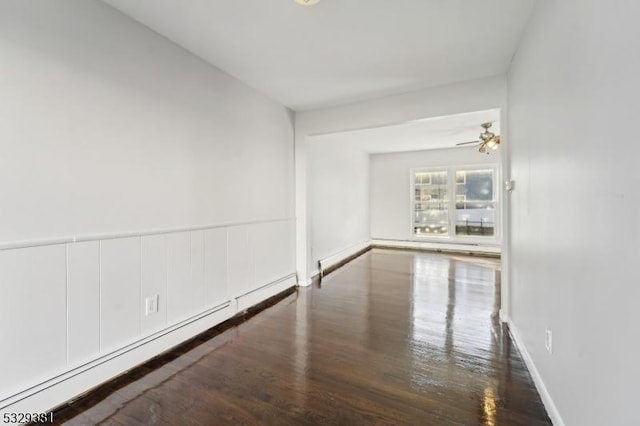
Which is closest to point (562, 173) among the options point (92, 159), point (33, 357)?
point (92, 159)

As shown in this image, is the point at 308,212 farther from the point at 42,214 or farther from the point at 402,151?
the point at 402,151

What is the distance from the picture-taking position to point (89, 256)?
182cm

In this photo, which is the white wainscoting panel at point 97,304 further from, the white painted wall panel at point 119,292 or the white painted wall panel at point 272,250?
the white painted wall panel at point 272,250

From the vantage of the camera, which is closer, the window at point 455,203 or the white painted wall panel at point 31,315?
the white painted wall panel at point 31,315

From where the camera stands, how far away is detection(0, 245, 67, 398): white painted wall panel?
4.88 feet

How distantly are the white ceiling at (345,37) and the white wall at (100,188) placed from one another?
0.99ft

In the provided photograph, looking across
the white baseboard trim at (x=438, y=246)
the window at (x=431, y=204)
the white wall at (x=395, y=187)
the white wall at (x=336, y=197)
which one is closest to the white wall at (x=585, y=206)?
the white wall at (x=336, y=197)

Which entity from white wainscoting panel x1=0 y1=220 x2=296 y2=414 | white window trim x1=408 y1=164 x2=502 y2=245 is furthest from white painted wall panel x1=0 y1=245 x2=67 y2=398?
white window trim x1=408 y1=164 x2=502 y2=245

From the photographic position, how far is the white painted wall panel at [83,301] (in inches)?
68.2

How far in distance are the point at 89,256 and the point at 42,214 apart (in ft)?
1.16

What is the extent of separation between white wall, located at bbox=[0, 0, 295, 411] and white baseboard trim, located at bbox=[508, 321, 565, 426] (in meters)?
2.61

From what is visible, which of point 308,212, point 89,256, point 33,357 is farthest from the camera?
point 308,212

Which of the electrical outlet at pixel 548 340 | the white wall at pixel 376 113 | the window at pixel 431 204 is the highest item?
the white wall at pixel 376 113

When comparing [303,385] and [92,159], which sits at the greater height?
[92,159]
